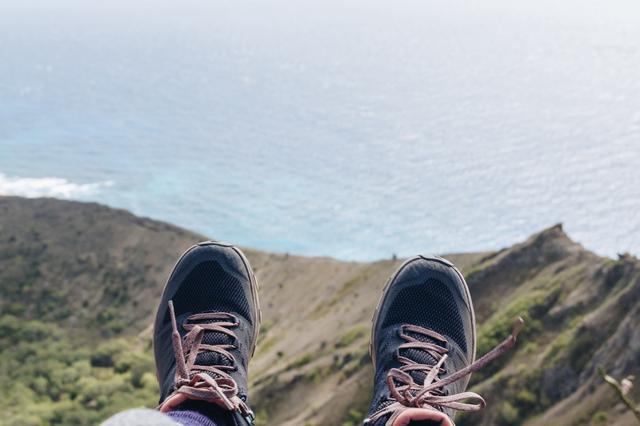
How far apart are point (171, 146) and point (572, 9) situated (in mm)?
138989

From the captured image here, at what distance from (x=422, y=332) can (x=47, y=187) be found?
99596mm

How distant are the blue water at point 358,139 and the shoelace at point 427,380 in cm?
5273

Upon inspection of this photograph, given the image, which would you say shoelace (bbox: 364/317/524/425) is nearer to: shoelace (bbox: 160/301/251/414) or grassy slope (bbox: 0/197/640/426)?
shoelace (bbox: 160/301/251/414)

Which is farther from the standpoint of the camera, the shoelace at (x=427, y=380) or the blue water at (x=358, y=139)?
the blue water at (x=358, y=139)

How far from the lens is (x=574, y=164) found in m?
74.8

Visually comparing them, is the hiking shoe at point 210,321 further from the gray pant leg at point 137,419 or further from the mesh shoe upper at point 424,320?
the gray pant leg at point 137,419

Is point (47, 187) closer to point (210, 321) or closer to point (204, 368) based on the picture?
point (210, 321)

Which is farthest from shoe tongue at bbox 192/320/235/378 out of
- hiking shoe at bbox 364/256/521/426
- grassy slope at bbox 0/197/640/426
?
grassy slope at bbox 0/197/640/426

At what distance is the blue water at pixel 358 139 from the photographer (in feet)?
234

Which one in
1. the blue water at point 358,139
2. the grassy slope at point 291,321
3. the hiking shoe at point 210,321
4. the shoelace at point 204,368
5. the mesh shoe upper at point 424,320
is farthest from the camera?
the blue water at point 358,139

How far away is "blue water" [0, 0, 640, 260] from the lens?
7144cm

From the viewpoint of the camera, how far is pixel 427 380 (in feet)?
15.5

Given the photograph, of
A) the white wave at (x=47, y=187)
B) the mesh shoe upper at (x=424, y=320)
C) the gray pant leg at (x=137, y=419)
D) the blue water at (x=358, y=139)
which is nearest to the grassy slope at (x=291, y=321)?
the mesh shoe upper at (x=424, y=320)

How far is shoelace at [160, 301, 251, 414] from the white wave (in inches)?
3680
